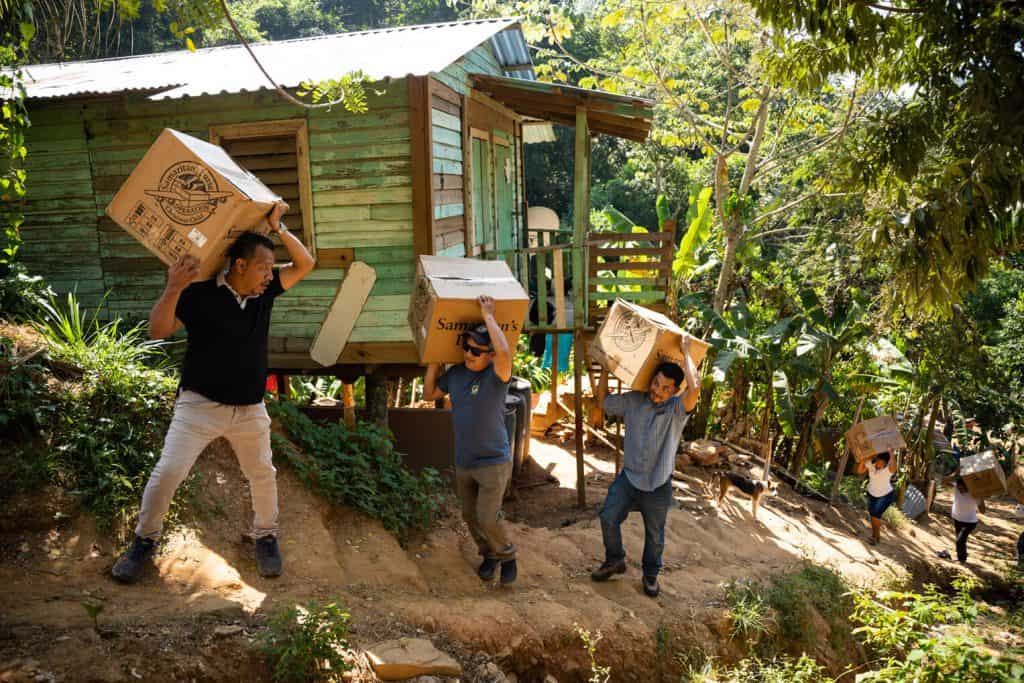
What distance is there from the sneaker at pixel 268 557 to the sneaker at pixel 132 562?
1.97ft

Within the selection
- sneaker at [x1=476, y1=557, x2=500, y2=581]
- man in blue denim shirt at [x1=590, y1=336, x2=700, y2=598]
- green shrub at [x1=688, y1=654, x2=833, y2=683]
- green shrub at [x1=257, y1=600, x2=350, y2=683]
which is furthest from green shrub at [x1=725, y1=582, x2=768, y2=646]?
green shrub at [x1=257, y1=600, x2=350, y2=683]

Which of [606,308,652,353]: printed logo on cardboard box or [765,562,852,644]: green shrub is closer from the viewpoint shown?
[606,308,652,353]: printed logo on cardboard box

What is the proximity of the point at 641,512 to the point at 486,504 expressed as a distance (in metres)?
1.11

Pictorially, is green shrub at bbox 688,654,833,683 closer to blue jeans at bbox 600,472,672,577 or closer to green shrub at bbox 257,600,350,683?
blue jeans at bbox 600,472,672,577

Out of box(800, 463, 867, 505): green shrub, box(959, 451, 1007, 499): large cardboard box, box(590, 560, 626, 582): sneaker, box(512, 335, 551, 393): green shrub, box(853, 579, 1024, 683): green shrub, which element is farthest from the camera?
box(512, 335, 551, 393): green shrub

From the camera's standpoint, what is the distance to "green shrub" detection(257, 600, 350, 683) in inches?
135

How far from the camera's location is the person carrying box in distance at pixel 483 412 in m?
4.46

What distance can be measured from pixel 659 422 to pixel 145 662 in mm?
3112

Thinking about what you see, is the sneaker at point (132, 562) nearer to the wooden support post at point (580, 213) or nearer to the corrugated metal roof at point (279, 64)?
the corrugated metal roof at point (279, 64)

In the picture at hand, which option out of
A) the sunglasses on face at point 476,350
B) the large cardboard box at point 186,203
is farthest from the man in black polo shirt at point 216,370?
the sunglasses on face at point 476,350

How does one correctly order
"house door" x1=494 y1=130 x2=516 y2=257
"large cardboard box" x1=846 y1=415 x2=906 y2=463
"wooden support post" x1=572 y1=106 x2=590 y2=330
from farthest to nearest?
"house door" x1=494 y1=130 x2=516 y2=257, "large cardboard box" x1=846 y1=415 x2=906 y2=463, "wooden support post" x1=572 y1=106 x2=590 y2=330

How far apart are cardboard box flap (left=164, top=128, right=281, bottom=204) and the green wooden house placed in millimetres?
2681

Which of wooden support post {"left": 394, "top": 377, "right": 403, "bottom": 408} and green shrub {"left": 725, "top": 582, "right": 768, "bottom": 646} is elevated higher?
wooden support post {"left": 394, "top": 377, "right": 403, "bottom": 408}

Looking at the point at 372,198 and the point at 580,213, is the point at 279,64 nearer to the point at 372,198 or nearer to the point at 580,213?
the point at 372,198
